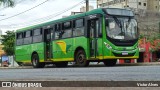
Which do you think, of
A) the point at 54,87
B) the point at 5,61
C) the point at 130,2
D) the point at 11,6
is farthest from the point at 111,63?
the point at 130,2

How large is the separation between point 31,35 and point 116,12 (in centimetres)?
889

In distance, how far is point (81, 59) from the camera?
69.6ft

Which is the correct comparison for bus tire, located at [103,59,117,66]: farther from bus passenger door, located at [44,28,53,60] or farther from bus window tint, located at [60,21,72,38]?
bus passenger door, located at [44,28,53,60]

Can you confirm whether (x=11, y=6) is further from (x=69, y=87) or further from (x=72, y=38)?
(x=72, y=38)

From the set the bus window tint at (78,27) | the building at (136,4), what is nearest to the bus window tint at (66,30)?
the bus window tint at (78,27)

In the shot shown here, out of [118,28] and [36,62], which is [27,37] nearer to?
[36,62]

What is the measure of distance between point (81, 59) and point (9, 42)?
59.6 m

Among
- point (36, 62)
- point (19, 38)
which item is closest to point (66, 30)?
point (36, 62)

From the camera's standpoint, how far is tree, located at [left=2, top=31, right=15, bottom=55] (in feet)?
257

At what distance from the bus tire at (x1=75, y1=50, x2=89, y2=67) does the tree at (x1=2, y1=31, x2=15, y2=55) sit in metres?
57.3

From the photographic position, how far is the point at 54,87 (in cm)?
670

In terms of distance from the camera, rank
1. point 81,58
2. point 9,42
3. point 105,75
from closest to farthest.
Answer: point 105,75 → point 81,58 → point 9,42

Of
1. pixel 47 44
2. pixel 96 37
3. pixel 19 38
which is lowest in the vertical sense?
pixel 47 44

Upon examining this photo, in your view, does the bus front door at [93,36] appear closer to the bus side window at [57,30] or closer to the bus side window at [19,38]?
the bus side window at [57,30]
